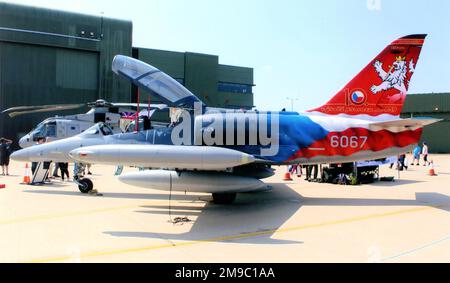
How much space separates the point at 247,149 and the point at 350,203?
10.8 feet

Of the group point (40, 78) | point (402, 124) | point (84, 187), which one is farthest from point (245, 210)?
point (40, 78)

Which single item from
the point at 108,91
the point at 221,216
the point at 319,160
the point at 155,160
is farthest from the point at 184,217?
the point at 108,91

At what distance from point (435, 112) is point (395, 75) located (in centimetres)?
4596

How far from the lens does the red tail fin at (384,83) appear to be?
10.4 meters

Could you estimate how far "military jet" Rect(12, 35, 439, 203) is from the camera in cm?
946

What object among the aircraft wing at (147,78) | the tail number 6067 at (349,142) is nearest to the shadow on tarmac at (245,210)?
the tail number 6067 at (349,142)

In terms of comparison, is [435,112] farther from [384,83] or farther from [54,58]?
[54,58]

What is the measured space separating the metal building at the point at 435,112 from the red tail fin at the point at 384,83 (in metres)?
43.9

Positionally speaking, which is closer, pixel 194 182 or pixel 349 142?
pixel 194 182

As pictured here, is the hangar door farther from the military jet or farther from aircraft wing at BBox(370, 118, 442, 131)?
aircraft wing at BBox(370, 118, 442, 131)

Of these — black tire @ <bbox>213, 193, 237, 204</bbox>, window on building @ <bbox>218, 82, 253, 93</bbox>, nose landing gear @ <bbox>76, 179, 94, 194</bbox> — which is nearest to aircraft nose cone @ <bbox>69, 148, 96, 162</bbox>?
black tire @ <bbox>213, 193, 237, 204</bbox>

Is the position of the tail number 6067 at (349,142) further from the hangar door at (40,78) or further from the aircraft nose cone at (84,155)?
the hangar door at (40,78)

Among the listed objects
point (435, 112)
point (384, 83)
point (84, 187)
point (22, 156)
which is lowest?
point (84, 187)

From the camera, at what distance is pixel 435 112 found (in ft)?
163
